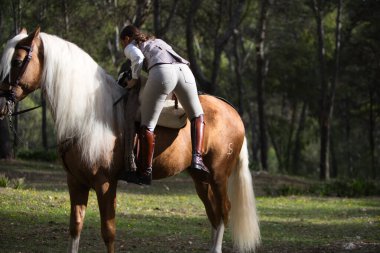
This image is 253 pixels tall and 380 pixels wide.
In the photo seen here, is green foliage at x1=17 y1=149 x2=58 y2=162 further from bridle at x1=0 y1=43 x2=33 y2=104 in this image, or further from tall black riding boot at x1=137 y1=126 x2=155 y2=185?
bridle at x1=0 y1=43 x2=33 y2=104

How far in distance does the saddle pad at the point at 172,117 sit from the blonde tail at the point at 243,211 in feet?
4.58

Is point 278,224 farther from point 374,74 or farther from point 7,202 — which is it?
point 374,74

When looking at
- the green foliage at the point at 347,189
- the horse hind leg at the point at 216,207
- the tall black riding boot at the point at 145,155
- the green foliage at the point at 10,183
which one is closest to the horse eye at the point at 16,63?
the tall black riding boot at the point at 145,155

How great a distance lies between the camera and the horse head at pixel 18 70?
736cm

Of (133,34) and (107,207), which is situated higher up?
(133,34)

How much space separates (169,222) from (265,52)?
29.7 metres

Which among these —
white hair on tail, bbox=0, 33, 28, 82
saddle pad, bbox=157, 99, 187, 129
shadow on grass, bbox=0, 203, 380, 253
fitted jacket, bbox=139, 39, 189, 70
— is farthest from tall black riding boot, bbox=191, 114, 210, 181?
white hair on tail, bbox=0, 33, 28, 82

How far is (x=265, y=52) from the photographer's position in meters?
41.5

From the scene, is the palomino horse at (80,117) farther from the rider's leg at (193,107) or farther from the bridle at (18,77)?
the rider's leg at (193,107)

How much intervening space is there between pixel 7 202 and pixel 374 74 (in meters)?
27.1

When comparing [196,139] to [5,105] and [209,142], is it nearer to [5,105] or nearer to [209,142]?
[209,142]

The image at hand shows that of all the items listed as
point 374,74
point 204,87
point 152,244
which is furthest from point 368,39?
point 152,244

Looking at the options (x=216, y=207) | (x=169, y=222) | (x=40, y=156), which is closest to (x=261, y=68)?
(x=40, y=156)

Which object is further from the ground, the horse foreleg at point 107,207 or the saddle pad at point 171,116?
the saddle pad at point 171,116
